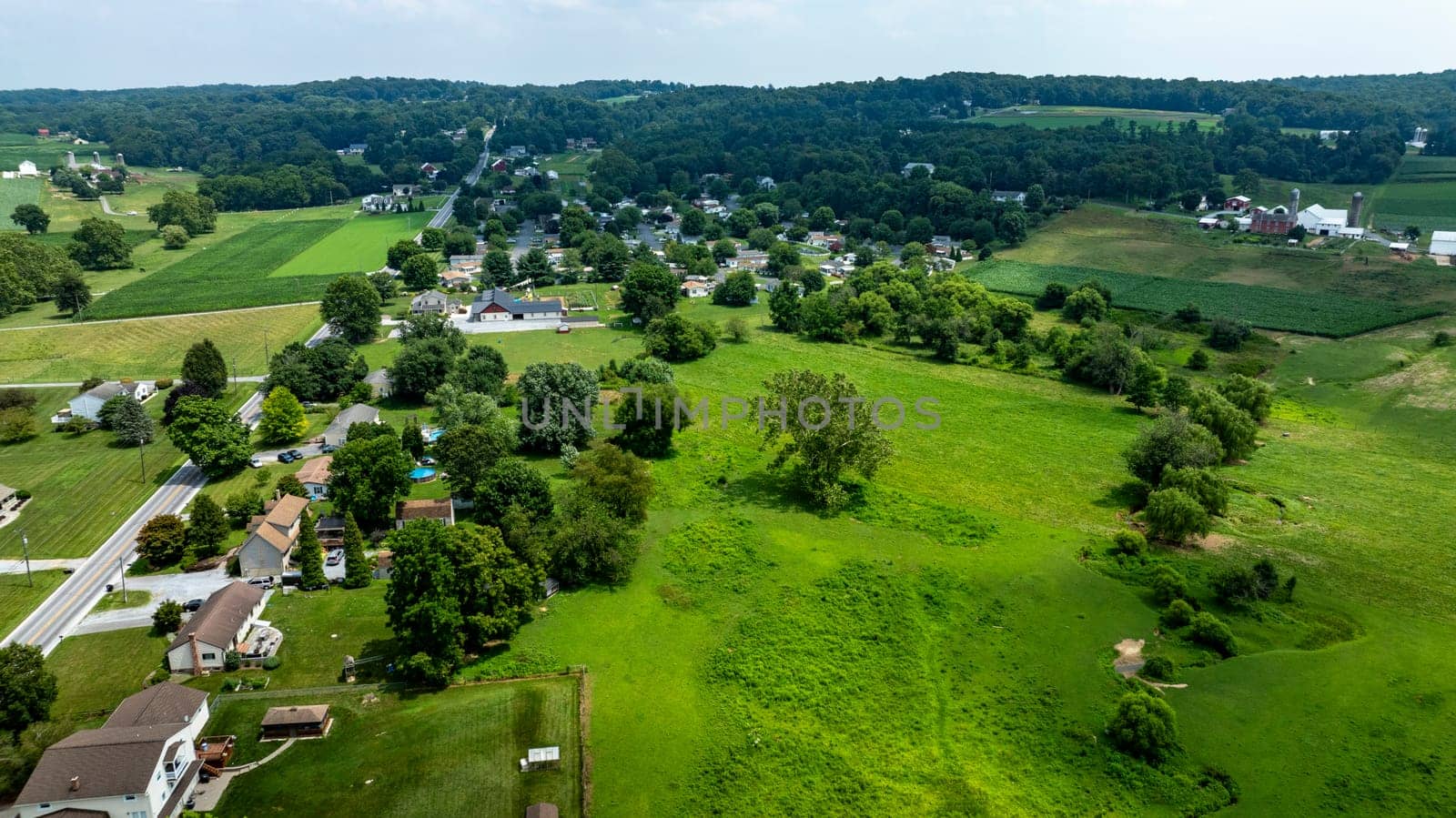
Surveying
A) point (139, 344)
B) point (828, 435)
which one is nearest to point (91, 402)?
point (139, 344)

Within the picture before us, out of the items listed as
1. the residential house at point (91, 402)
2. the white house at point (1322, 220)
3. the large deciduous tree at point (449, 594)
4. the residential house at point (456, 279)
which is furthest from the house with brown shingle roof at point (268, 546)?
the white house at point (1322, 220)

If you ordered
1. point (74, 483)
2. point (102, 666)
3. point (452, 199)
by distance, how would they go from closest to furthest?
point (102, 666) → point (74, 483) → point (452, 199)

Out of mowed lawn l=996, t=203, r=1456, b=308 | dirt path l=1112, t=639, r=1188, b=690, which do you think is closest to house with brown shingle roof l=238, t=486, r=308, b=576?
dirt path l=1112, t=639, r=1188, b=690

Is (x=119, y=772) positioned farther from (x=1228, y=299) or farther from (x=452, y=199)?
(x=452, y=199)

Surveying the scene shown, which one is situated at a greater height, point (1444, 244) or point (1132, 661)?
point (1444, 244)

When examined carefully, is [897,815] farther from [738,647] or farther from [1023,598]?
[1023,598]

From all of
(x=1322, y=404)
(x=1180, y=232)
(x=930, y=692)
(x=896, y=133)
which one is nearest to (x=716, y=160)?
(x=896, y=133)

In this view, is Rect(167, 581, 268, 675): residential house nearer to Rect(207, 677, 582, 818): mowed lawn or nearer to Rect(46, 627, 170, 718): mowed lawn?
Rect(46, 627, 170, 718): mowed lawn
